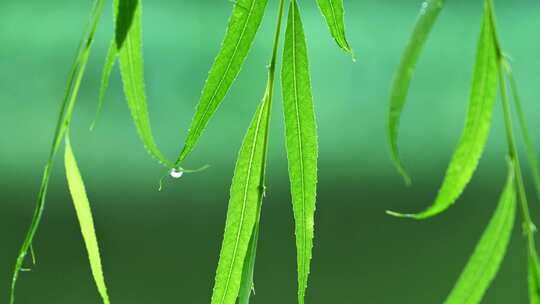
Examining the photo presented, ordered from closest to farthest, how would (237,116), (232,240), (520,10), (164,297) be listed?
A: (232,240), (164,297), (237,116), (520,10)

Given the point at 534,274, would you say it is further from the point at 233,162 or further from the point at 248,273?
the point at 233,162

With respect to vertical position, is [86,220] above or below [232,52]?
below

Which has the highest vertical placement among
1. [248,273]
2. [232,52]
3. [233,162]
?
[232,52]

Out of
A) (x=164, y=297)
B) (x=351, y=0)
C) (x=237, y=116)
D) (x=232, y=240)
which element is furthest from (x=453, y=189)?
(x=351, y=0)

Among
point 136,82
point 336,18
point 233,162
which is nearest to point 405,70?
point 336,18

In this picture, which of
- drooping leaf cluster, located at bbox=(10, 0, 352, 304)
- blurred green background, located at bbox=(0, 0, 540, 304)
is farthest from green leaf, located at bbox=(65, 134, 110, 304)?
blurred green background, located at bbox=(0, 0, 540, 304)

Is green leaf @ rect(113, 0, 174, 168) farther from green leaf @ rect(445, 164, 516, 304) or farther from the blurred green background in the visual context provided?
the blurred green background

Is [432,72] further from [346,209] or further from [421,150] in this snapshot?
[346,209]
